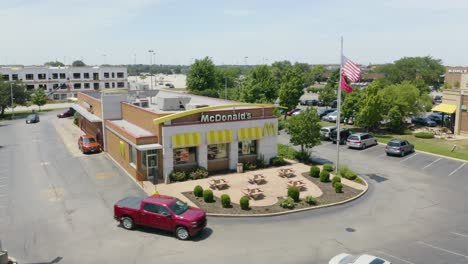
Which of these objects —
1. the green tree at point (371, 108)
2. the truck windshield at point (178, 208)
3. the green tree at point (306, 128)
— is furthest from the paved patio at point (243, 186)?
the green tree at point (371, 108)

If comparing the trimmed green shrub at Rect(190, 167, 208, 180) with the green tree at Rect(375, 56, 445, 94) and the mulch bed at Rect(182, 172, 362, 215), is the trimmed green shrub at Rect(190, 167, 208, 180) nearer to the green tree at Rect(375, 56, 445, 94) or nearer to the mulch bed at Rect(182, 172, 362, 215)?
the mulch bed at Rect(182, 172, 362, 215)

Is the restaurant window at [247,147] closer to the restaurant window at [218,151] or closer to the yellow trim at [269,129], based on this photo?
the yellow trim at [269,129]

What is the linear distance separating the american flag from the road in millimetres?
8230

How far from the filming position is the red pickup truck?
2011 cm

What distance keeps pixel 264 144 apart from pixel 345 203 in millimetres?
10499

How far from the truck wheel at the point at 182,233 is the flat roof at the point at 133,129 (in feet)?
40.1

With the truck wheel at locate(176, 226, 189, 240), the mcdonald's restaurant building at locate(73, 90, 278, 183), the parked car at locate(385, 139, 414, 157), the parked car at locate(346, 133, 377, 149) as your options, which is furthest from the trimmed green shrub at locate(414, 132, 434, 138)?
the truck wheel at locate(176, 226, 189, 240)

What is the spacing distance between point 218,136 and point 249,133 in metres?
2.92

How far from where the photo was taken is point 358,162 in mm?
37750

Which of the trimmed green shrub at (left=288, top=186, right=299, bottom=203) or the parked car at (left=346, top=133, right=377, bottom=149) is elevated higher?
the parked car at (left=346, top=133, right=377, bottom=149)

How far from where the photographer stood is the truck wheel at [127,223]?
2133 centimetres

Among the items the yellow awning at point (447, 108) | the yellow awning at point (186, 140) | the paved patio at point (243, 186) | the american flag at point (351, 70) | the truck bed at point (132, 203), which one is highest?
the american flag at point (351, 70)

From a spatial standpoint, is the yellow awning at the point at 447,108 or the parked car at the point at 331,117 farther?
the parked car at the point at 331,117

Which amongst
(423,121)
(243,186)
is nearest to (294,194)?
(243,186)
